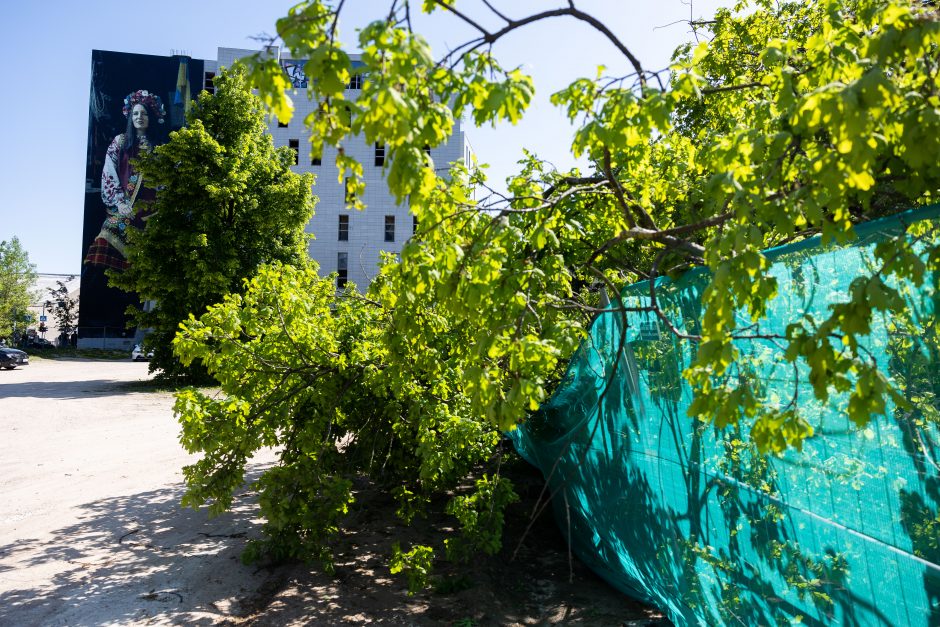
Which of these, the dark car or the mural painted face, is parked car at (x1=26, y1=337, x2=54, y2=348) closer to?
the dark car

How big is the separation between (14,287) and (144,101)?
14618 millimetres

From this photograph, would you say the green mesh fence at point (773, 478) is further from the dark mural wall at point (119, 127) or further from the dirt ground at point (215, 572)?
the dark mural wall at point (119, 127)

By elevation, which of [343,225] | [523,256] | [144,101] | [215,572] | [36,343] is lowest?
[215,572]

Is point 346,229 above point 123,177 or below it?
below

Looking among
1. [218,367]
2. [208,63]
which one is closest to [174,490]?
[218,367]

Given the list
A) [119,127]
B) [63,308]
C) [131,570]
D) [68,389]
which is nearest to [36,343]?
[63,308]

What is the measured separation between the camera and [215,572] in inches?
216

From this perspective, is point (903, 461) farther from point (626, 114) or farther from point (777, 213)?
point (626, 114)

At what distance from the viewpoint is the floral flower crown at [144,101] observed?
133ft

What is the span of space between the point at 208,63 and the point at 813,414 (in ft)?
149

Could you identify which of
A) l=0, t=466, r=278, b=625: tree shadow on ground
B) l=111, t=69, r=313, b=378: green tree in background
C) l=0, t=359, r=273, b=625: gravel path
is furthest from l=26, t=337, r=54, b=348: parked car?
l=0, t=466, r=278, b=625: tree shadow on ground

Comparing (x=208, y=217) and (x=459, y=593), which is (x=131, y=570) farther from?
(x=208, y=217)

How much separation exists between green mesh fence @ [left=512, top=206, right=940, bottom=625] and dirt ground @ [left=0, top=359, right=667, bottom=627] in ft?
2.68

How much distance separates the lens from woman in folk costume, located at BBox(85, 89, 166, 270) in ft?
133
